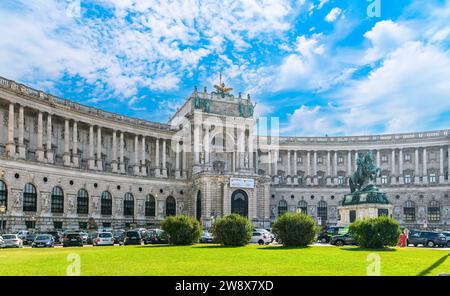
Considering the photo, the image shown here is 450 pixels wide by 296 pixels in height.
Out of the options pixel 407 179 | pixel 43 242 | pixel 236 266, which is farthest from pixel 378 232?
pixel 407 179

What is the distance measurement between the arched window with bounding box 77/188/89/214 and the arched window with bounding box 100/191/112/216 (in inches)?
127

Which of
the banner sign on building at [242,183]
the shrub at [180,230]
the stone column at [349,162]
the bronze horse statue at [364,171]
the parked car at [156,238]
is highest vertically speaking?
the stone column at [349,162]

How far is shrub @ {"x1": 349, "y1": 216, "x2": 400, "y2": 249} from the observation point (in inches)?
1380

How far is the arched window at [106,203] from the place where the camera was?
3240 inches

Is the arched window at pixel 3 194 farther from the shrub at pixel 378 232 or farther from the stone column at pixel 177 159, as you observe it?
the shrub at pixel 378 232

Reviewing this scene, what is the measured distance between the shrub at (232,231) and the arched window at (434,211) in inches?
2864

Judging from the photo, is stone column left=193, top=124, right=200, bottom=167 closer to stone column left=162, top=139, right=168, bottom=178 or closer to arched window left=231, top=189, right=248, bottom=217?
stone column left=162, top=139, right=168, bottom=178

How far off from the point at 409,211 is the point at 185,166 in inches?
1899

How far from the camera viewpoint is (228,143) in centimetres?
9875

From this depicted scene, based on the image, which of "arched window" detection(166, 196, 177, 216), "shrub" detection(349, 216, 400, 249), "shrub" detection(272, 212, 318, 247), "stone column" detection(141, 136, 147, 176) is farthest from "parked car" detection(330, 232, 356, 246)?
"stone column" detection(141, 136, 147, 176)

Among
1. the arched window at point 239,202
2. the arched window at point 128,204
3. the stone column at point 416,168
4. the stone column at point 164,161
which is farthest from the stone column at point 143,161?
the stone column at point 416,168

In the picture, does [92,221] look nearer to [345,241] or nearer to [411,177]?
[345,241]
